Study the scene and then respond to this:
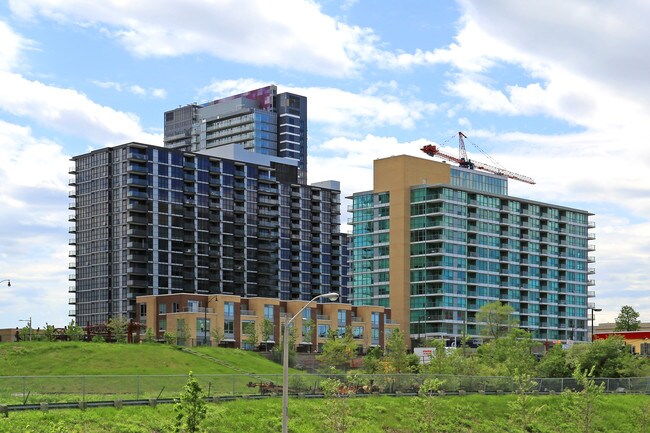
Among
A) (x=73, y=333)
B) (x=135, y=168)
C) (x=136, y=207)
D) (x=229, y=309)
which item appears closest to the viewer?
(x=73, y=333)

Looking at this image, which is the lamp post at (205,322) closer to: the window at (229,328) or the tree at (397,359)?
the window at (229,328)

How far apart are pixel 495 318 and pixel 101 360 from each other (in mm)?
92097

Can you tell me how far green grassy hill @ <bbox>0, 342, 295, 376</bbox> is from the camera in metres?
99.0

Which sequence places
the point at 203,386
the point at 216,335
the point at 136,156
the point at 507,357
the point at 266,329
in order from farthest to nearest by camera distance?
the point at 136,156 < the point at 266,329 < the point at 216,335 < the point at 507,357 < the point at 203,386

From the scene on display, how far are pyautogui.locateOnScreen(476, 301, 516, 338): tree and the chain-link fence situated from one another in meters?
82.3

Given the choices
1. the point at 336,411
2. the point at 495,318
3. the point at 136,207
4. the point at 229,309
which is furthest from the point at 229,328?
the point at 336,411

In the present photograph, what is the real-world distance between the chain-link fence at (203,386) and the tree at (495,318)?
82.3 meters

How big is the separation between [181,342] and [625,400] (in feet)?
254

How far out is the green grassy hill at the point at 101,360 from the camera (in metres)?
99.0

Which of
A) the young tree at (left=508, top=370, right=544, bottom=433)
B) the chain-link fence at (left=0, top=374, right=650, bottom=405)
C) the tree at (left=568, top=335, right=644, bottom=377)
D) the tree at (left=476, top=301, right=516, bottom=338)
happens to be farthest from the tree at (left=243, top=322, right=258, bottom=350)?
the young tree at (left=508, top=370, right=544, bottom=433)

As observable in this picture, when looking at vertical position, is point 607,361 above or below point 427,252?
below

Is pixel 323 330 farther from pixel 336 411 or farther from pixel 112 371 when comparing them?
pixel 336 411

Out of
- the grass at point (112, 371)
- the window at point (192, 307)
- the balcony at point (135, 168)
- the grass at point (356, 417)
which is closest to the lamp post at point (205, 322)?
the window at point (192, 307)

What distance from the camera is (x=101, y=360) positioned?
10388cm
